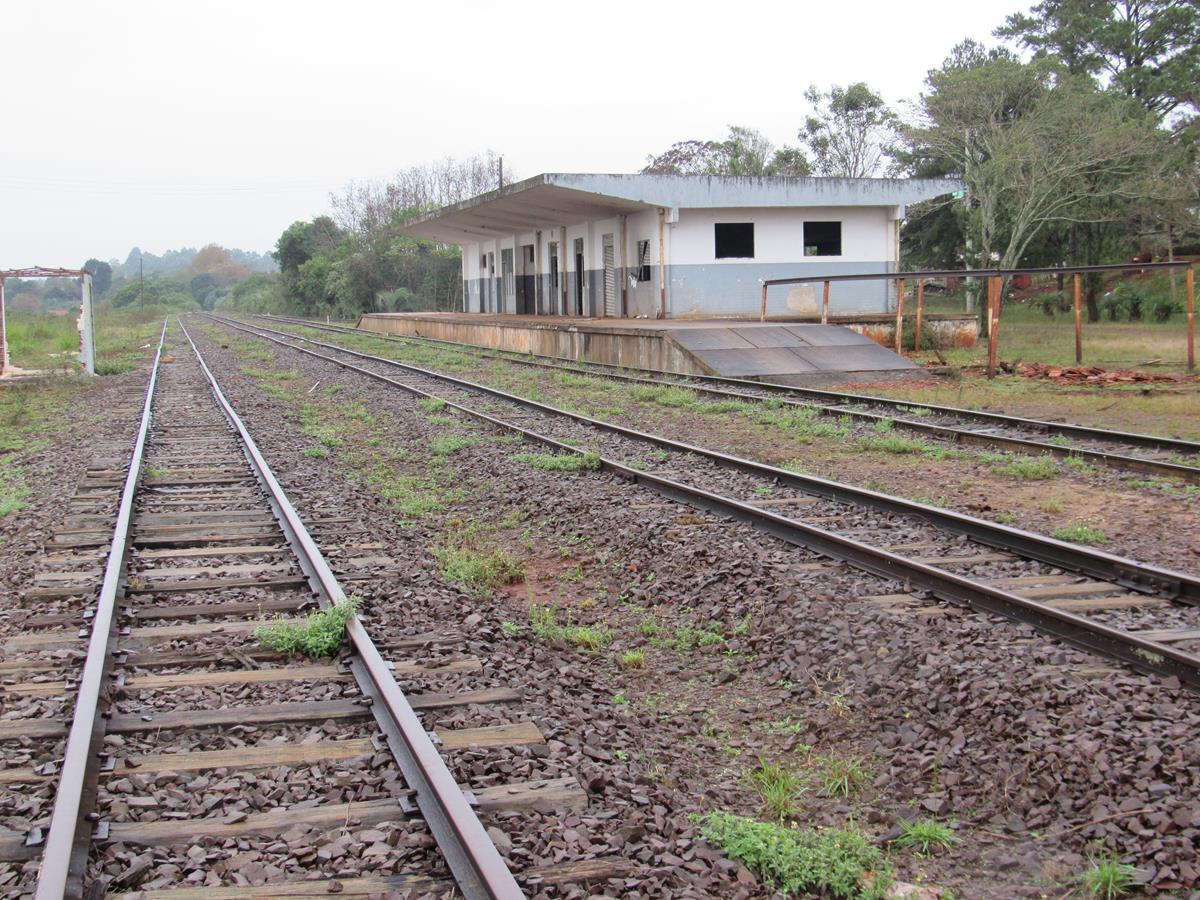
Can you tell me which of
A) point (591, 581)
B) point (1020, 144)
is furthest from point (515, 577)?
point (1020, 144)

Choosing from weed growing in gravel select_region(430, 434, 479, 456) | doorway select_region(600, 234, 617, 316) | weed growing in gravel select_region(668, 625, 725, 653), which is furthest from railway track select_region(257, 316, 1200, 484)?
doorway select_region(600, 234, 617, 316)

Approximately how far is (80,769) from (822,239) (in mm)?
29819

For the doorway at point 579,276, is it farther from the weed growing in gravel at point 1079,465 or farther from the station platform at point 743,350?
the weed growing in gravel at point 1079,465

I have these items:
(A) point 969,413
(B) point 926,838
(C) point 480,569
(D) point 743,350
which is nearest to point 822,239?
(D) point 743,350

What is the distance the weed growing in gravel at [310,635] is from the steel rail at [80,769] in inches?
29.7

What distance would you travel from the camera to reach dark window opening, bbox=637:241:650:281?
3092 centimetres

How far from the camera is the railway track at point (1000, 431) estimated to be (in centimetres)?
1021

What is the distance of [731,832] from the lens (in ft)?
12.4

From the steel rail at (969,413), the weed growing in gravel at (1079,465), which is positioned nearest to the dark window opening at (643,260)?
the steel rail at (969,413)

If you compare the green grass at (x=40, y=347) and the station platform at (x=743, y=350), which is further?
the green grass at (x=40, y=347)

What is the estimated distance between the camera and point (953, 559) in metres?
7.02

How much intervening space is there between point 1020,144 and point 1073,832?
114 feet

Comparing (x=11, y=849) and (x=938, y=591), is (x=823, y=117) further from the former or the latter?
(x=11, y=849)

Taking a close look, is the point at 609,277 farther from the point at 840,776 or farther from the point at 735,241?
the point at 840,776
